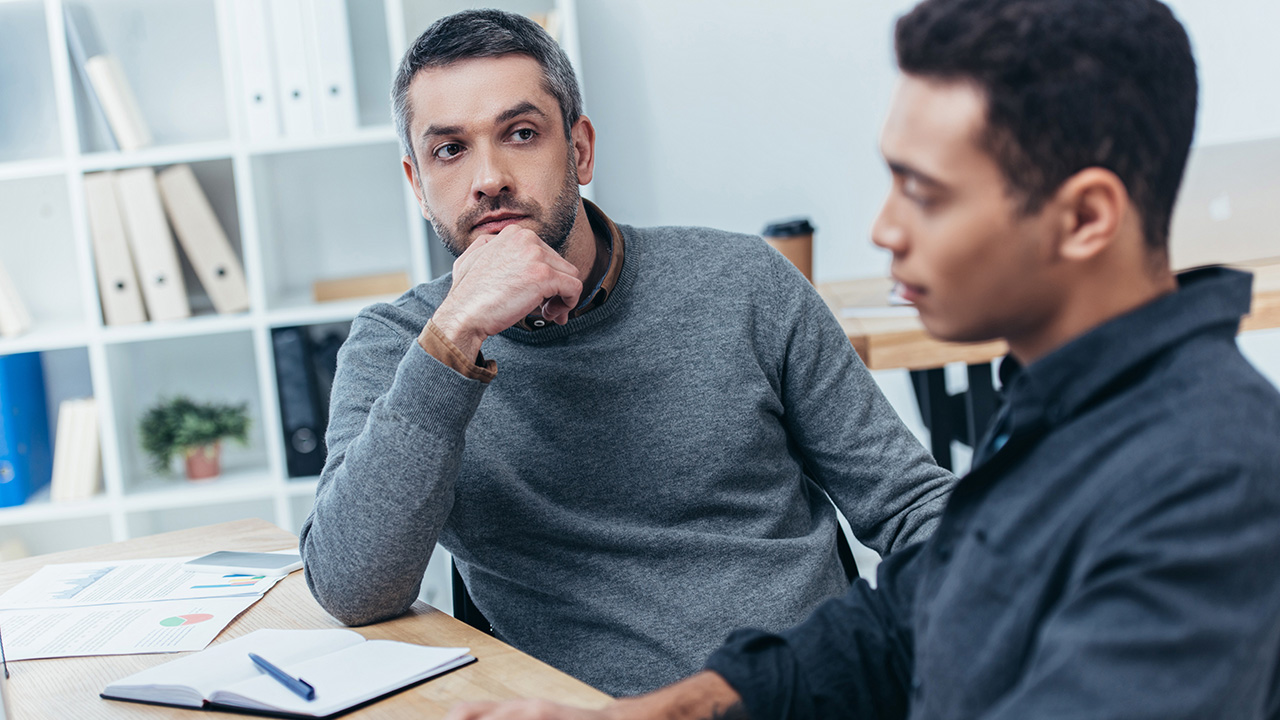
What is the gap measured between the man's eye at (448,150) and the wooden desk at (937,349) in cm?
88

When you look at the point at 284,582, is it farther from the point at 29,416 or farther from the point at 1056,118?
the point at 29,416

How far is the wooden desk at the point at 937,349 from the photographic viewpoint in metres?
1.94

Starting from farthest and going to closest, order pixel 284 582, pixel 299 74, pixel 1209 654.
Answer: pixel 299 74
pixel 284 582
pixel 1209 654

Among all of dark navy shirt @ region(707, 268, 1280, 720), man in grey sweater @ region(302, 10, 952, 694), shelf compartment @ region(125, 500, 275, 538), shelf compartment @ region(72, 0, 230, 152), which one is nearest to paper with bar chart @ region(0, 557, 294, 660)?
man in grey sweater @ region(302, 10, 952, 694)

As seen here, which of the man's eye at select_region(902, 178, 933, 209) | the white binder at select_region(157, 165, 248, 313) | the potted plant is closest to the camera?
the man's eye at select_region(902, 178, 933, 209)

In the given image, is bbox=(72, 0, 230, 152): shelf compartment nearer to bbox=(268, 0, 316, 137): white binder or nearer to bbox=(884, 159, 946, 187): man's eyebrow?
bbox=(268, 0, 316, 137): white binder

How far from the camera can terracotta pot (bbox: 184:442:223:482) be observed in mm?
2586

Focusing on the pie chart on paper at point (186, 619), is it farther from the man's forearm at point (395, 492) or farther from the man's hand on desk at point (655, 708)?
the man's hand on desk at point (655, 708)

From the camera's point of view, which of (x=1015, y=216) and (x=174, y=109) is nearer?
(x=1015, y=216)

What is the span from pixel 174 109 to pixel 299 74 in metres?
0.48

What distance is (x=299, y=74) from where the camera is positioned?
7.90 ft

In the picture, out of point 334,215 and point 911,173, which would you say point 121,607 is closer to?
point 911,173

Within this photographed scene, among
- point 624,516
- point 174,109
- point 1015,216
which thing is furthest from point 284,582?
point 174,109

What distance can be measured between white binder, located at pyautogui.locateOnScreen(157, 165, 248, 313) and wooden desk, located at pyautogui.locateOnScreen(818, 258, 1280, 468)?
1430mm
